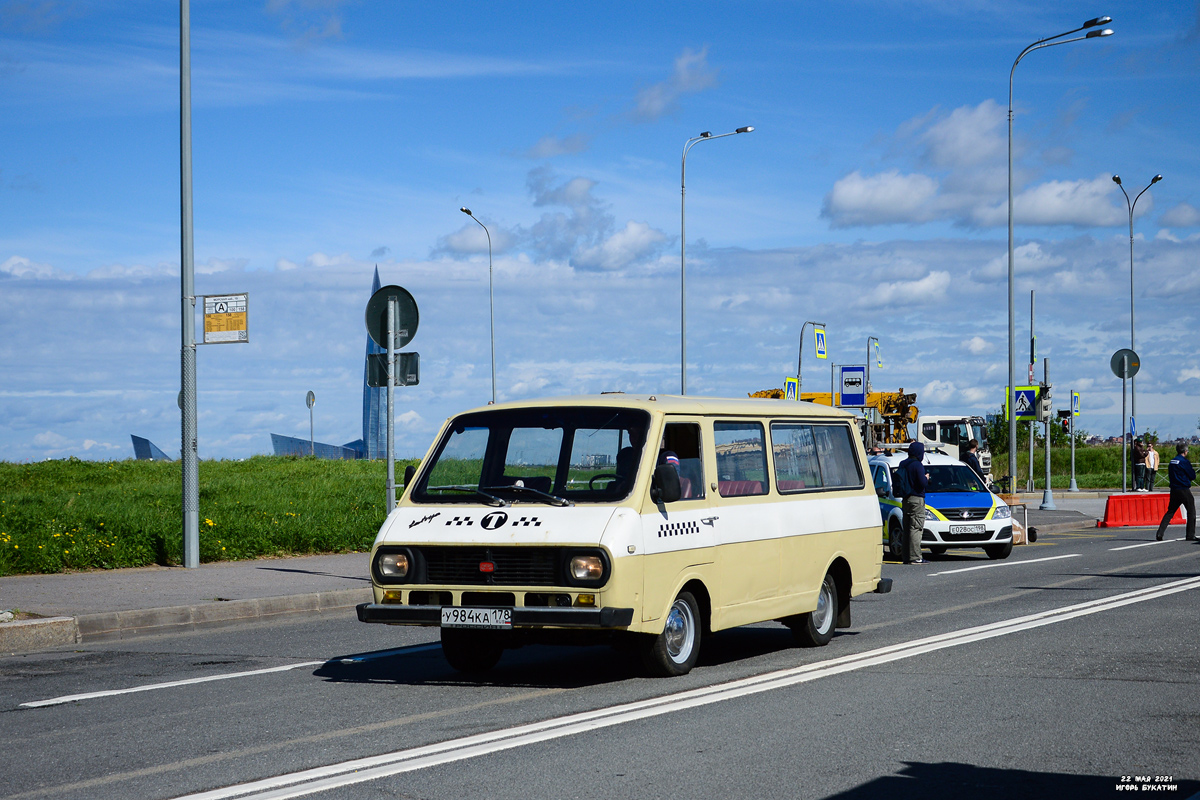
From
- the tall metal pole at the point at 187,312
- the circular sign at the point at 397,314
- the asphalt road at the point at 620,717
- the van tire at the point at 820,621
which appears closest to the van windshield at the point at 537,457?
the asphalt road at the point at 620,717

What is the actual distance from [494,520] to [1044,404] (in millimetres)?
26284

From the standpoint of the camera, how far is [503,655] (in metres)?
10.3

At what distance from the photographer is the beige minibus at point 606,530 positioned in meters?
8.17

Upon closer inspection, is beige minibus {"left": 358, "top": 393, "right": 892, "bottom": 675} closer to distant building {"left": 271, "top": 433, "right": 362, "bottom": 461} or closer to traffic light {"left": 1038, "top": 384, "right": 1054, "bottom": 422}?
traffic light {"left": 1038, "top": 384, "right": 1054, "bottom": 422}

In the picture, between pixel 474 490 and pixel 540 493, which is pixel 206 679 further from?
pixel 540 493

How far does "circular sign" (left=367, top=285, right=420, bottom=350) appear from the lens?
15438 millimetres

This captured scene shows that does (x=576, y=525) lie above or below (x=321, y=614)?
above

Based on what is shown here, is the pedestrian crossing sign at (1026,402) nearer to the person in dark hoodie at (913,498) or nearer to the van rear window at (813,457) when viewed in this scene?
the person in dark hoodie at (913,498)

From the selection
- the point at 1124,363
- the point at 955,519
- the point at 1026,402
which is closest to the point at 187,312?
the point at 955,519

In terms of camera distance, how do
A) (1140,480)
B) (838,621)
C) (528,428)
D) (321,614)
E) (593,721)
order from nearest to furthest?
1. (593,721)
2. (528,428)
3. (838,621)
4. (321,614)
5. (1140,480)

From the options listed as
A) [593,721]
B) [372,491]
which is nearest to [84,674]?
[593,721]

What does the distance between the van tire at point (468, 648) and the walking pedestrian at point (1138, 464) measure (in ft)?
118

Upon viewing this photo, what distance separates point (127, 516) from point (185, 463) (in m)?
2.29

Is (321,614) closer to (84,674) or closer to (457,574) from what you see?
(84,674)
